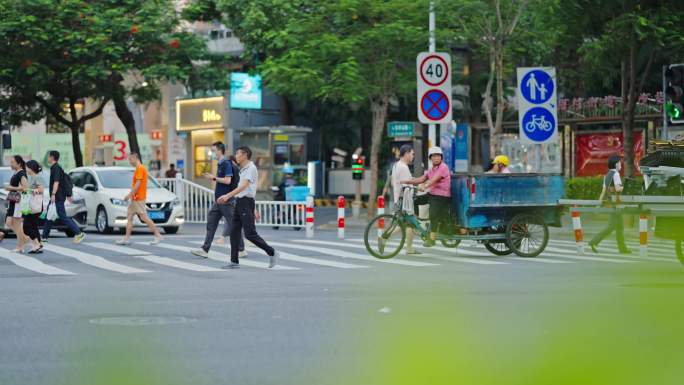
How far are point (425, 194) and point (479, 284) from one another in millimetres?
5295

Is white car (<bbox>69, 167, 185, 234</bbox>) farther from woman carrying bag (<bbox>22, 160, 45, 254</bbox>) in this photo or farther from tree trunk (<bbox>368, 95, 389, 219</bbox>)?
woman carrying bag (<bbox>22, 160, 45, 254</bbox>)

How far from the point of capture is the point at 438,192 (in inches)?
718

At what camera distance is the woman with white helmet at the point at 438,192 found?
59.5 feet

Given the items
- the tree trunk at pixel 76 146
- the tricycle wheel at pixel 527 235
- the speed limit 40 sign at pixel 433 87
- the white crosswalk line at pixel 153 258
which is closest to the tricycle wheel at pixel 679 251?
the tricycle wheel at pixel 527 235

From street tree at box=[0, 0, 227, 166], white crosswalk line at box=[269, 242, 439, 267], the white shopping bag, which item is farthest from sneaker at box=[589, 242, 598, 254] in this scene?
street tree at box=[0, 0, 227, 166]

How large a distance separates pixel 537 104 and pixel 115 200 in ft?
34.2

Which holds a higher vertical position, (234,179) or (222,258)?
(234,179)

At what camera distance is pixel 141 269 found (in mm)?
16250

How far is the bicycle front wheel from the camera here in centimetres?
1780

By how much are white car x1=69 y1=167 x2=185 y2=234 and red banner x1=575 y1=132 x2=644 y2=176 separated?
17.3m

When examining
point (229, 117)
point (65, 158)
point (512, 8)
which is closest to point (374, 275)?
point (512, 8)

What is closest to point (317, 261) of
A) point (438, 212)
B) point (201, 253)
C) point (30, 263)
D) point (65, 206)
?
point (201, 253)

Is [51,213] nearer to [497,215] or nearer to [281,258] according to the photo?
[281,258]

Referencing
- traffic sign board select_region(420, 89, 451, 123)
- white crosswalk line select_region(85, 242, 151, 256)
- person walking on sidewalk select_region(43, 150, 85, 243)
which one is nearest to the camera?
white crosswalk line select_region(85, 242, 151, 256)
